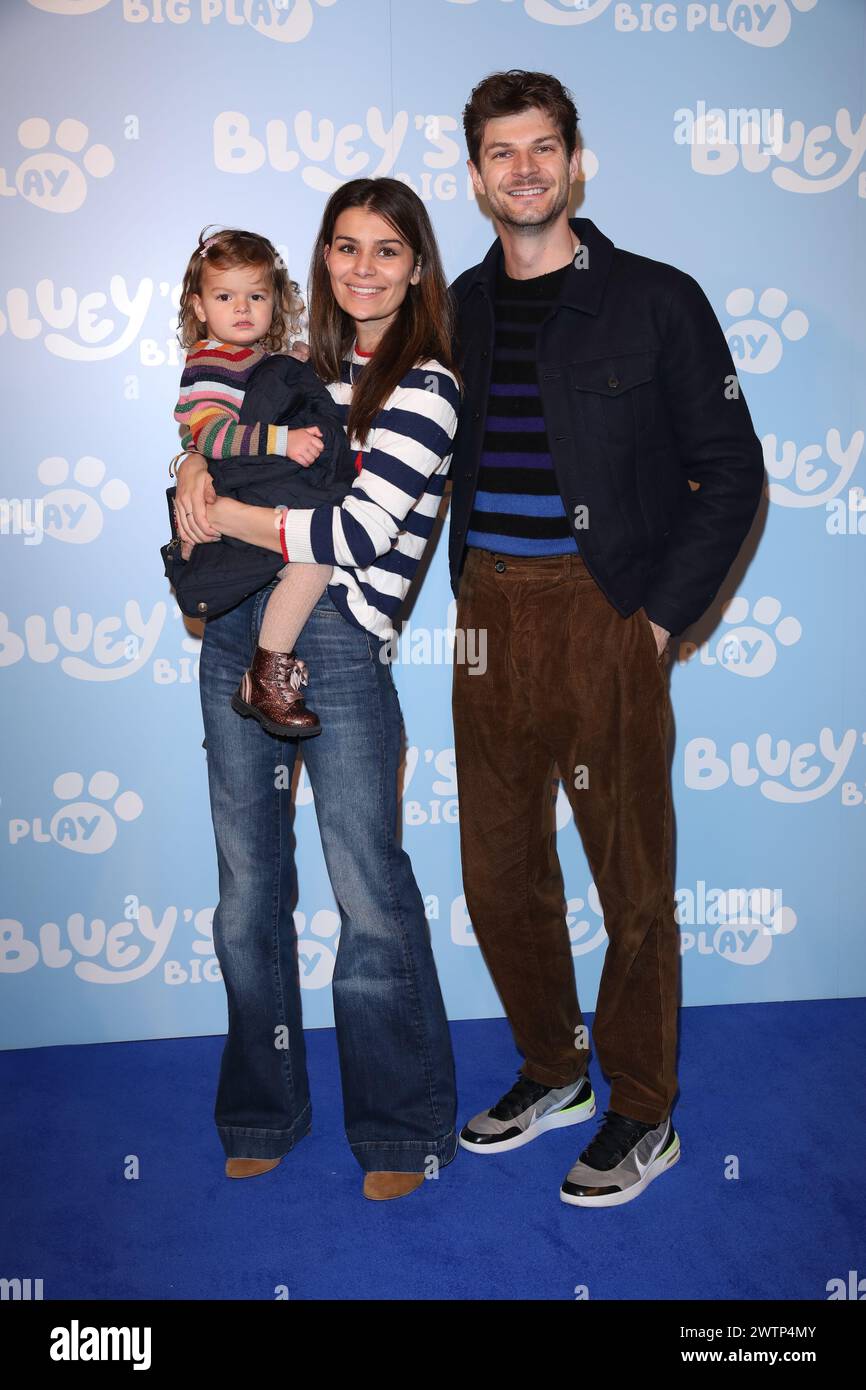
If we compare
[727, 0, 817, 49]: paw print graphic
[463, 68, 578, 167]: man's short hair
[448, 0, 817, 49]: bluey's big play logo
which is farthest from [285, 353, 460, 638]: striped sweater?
[727, 0, 817, 49]: paw print graphic

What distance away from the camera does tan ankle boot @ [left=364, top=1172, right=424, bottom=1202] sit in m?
2.21

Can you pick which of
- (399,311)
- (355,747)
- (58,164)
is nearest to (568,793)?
(355,747)

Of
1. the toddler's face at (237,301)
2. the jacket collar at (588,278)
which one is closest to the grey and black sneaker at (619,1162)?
the jacket collar at (588,278)

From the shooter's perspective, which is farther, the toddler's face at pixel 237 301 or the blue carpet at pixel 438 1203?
the toddler's face at pixel 237 301

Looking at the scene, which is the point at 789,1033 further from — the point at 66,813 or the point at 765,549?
the point at 66,813

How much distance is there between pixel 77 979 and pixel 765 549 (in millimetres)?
2028

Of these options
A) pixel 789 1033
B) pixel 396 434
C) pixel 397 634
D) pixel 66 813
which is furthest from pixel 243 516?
pixel 789 1033

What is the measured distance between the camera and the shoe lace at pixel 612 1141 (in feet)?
7.30

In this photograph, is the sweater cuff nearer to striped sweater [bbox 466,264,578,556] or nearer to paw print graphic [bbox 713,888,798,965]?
striped sweater [bbox 466,264,578,556]

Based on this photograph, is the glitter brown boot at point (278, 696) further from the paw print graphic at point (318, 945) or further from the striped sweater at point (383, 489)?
the paw print graphic at point (318, 945)

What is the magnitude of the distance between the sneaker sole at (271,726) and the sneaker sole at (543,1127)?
963 millimetres

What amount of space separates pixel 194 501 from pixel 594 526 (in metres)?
0.73

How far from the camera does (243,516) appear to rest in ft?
6.57

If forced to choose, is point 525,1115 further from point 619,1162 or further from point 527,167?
point 527,167
